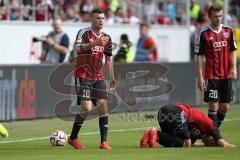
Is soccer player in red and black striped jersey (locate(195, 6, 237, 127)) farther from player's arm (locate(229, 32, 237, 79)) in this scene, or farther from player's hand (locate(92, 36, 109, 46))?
player's hand (locate(92, 36, 109, 46))

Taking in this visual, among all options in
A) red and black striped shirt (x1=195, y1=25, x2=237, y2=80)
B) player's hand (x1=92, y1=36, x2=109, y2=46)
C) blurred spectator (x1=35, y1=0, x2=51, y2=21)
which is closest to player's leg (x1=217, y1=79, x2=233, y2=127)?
red and black striped shirt (x1=195, y1=25, x2=237, y2=80)

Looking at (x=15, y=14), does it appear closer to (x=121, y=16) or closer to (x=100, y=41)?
(x=121, y=16)

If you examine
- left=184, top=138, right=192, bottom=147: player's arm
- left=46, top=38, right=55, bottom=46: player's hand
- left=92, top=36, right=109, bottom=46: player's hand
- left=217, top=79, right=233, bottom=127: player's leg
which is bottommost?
left=184, top=138, right=192, bottom=147: player's arm

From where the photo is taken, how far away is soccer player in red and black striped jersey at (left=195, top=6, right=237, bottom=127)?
48.7 ft

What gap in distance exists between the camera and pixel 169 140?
1379cm

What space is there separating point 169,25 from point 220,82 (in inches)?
793

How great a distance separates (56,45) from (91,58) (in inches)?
320

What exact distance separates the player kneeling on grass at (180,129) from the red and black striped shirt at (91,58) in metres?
1.35

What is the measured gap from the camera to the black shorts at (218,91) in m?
14.8

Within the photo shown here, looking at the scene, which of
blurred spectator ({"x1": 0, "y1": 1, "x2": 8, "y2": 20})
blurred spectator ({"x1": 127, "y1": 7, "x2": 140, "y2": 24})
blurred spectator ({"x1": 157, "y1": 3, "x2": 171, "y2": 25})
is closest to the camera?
blurred spectator ({"x1": 0, "y1": 1, "x2": 8, "y2": 20})

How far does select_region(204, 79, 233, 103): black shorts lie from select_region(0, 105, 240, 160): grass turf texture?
819 mm

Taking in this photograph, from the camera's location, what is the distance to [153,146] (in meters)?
13.9

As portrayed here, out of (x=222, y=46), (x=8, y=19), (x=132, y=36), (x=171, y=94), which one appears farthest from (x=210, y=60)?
(x=132, y=36)

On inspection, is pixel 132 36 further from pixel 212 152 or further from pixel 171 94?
pixel 212 152
